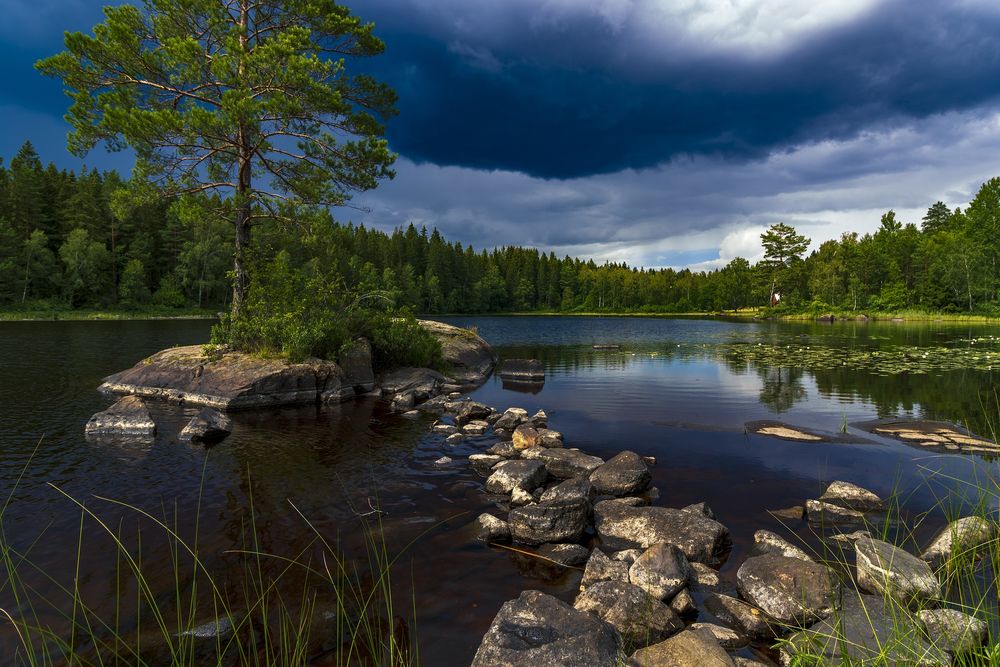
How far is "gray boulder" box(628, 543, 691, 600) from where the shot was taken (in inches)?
224

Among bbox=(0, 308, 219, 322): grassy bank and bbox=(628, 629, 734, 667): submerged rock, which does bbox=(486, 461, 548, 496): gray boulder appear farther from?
bbox=(0, 308, 219, 322): grassy bank

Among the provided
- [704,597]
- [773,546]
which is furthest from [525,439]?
[704,597]

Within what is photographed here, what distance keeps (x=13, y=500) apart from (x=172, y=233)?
10343 cm

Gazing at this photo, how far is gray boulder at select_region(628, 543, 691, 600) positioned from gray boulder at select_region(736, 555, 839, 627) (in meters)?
0.74

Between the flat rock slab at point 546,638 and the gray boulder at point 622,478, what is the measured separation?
14.6 ft

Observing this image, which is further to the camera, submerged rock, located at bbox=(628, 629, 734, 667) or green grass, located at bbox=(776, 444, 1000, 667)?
submerged rock, located at bbox=(628, 629, 734, 667)

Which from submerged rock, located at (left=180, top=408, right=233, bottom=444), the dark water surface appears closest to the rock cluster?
the dark water surface

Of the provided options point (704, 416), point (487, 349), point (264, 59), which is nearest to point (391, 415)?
point (704, 416)

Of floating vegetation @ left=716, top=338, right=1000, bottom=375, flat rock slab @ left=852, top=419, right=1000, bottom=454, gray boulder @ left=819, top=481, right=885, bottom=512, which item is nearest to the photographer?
gray boulder @ left=819, top=481, right=885, bottom=512

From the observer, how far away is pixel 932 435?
41.1 ft

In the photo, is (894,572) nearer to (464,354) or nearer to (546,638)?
(546,638)

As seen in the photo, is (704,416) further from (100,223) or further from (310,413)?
(100,223)

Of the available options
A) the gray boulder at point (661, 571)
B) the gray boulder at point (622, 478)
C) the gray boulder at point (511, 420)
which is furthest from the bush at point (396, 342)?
the gray boulder at point (661, 571)

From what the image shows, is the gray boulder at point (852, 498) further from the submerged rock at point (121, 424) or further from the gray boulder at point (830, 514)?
the submerged rock at point (121, 424)
